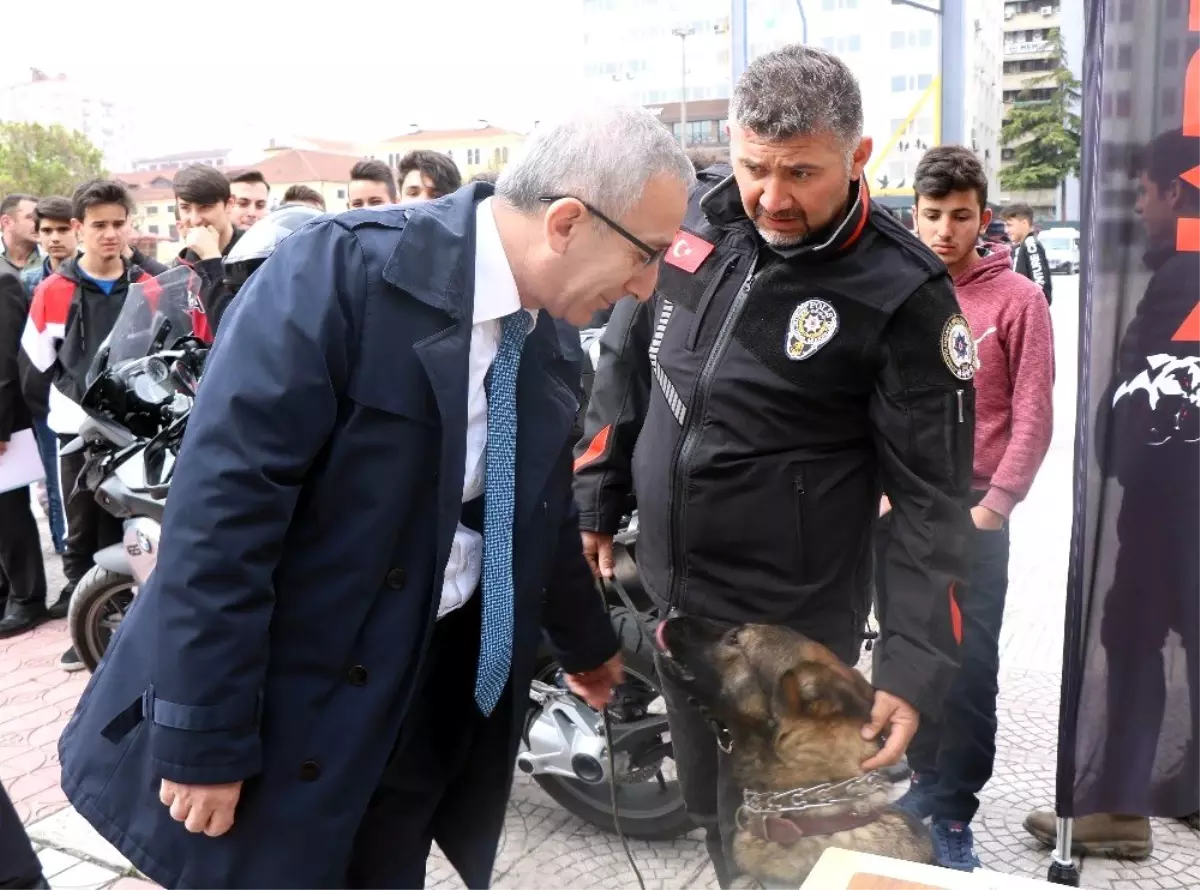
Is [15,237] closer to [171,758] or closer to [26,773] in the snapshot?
[26,773]

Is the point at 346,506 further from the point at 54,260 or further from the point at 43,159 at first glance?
the point at 43,159

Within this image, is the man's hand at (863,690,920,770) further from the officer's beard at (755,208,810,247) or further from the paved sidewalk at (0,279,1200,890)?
the paved sidewalk at (0,279,1200,890)

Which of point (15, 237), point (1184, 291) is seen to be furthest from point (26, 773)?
point (15, 237)

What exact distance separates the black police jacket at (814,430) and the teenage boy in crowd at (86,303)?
3.69 meters

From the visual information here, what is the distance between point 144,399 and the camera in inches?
142

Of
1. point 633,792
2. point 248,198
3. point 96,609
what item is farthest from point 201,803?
point 248,198

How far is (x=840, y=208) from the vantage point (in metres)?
1.85

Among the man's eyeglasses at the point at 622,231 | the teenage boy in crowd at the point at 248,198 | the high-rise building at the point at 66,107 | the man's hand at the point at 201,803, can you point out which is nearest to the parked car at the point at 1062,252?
the teenage boy in crowd at the point at 248,198

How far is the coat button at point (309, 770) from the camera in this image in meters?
1.56

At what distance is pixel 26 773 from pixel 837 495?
305 centimetres

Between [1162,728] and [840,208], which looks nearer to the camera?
Answer: [840,208]

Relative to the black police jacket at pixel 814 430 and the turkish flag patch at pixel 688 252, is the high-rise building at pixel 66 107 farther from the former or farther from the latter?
the black police jacket at pixel 814 430

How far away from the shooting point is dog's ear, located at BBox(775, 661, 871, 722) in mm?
1906

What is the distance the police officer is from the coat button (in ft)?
2.54
